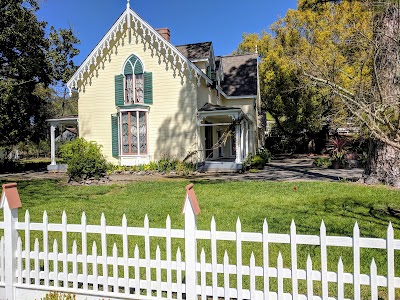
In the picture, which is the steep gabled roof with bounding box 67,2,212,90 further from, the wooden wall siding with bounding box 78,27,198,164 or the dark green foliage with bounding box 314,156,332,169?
the dark green foliage with bounding box 314,156,332,169

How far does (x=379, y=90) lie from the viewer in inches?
174

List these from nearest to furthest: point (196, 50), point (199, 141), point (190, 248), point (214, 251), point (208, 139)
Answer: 1. point (214, 251)
2. point (190, 248)
3. point (199, 141)
4. point (196, 50)
5. point (208, 139)

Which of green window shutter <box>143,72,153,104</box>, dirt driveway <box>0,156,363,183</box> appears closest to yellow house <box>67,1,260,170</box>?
green window shutter <box>143,72,153,104</box>

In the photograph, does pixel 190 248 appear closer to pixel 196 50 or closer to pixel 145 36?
pixel 145 36

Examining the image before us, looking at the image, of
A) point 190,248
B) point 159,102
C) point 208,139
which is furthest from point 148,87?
point 190,248

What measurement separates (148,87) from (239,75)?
8959 millimetres

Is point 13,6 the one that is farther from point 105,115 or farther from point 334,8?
point 334,8

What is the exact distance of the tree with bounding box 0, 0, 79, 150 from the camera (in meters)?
21.0

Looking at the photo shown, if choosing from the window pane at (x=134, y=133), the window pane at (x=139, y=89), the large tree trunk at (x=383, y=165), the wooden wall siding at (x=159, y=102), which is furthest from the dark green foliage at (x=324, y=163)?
the window pane at (x=139, y=89)

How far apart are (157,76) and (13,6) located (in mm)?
10672

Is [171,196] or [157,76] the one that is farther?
[157,76]

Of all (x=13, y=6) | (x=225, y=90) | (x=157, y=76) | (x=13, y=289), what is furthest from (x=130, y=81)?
(x=13, y=289)

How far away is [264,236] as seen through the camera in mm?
3096

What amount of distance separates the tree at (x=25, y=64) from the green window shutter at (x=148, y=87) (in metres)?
8.84
